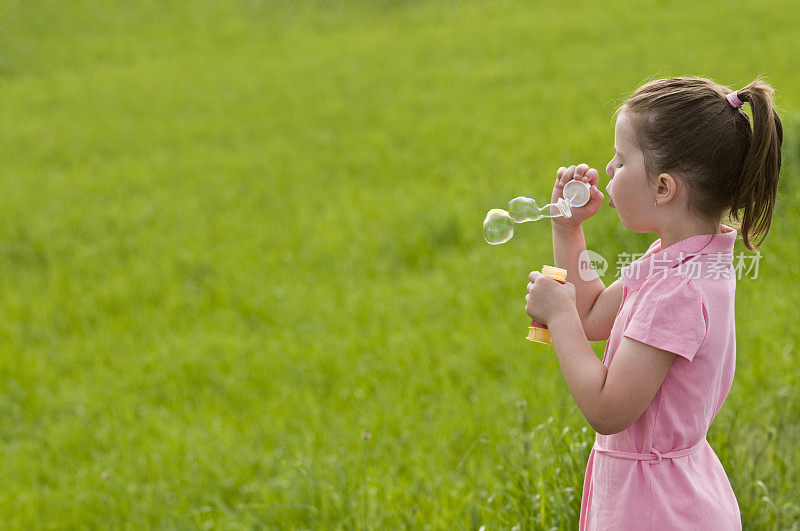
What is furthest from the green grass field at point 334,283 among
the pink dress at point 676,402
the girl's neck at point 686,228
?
the girl's neck at point 686,228

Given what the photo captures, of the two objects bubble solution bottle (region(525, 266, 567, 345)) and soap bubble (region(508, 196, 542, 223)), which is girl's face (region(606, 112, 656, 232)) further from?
soap bubble (region(508, 196, 542, 223))

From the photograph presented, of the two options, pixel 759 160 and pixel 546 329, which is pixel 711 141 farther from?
pixel 546 329

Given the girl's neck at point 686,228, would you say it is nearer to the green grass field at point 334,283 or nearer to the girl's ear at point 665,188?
the girl's ear at point 665,188

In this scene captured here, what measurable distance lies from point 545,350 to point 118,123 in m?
8.88

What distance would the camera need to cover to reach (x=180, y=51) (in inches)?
615

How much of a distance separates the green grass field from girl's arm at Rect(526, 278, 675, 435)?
895 millimetres

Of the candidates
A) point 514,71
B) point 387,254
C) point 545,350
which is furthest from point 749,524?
point 514,71

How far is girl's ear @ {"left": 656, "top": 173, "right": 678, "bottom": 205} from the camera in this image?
1.70 m

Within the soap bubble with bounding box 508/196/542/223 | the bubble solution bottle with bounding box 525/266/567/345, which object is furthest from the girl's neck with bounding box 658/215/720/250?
the soap bubble with bounding box 508/196/542/223

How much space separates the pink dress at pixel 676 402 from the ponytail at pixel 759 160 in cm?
7

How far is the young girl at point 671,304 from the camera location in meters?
1.68

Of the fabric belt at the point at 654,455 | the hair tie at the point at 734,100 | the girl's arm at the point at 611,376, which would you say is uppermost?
the hair tie at the point at 734,100

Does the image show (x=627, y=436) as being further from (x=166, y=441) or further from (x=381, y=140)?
(x=381, y=140)

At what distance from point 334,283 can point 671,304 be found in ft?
16.4
